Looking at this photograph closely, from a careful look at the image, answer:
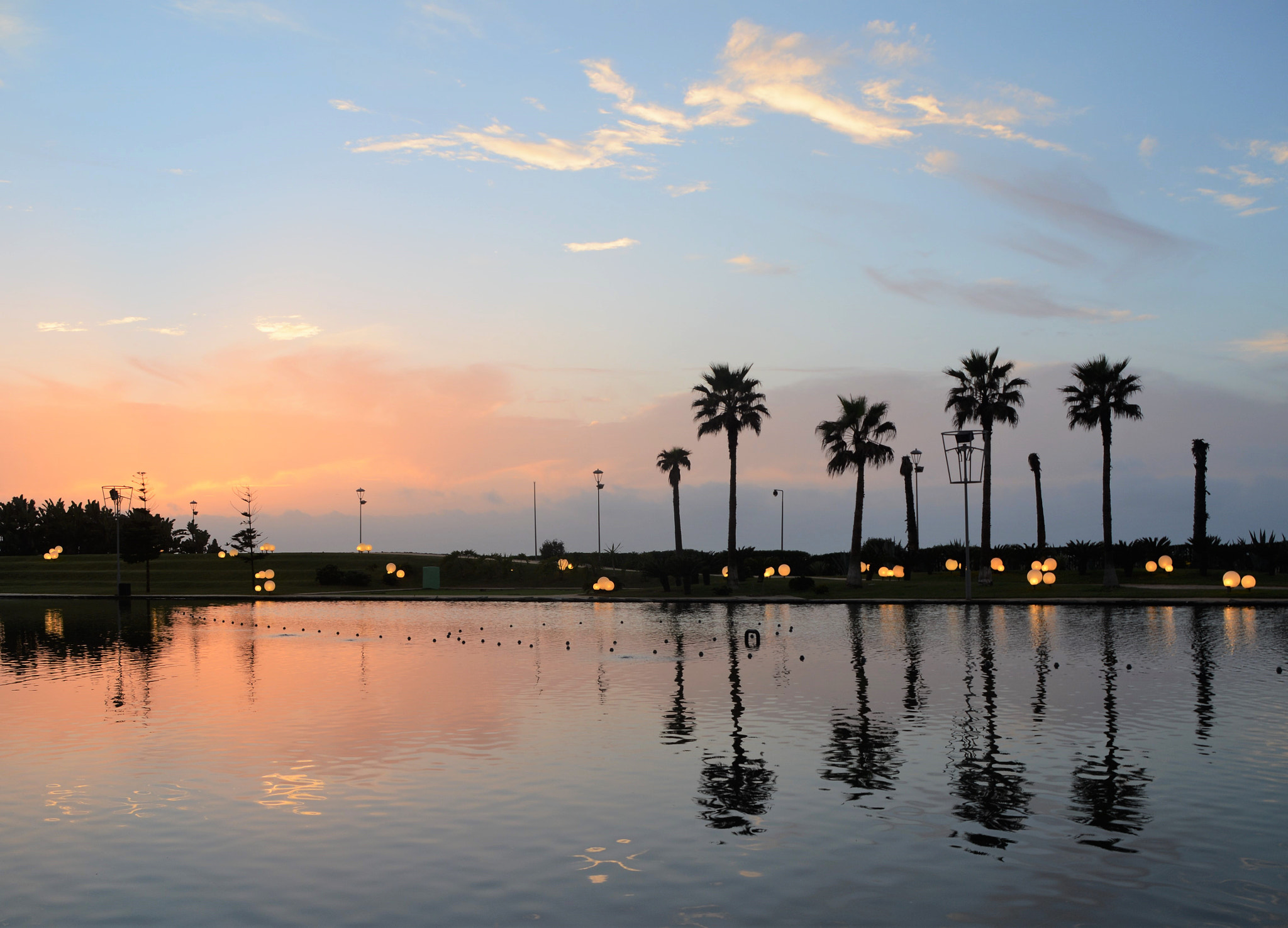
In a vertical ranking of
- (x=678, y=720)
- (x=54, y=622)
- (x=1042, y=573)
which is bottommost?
(x=54, y=622)

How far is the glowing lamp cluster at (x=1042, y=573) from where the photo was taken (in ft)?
194

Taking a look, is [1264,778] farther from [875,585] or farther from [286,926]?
[875,585]

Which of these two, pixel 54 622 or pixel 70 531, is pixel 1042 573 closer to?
pixel 54 622

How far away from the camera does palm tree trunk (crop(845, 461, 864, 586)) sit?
2461 inches

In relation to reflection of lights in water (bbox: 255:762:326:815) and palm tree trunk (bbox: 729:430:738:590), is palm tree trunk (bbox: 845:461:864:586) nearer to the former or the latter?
palm tree trunk (bbox: 729:430:738:590)

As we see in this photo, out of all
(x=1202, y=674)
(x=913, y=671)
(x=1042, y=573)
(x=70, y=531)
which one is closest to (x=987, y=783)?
(x=913, y=671)

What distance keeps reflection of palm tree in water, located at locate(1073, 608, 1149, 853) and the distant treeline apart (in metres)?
87.7

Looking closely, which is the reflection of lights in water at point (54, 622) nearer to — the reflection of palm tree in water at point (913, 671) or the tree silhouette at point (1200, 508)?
the reflection of palm tree in water at point (913, 671)

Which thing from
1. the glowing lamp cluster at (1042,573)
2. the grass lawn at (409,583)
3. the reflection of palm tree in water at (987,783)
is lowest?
the grass lawn at (409,583)

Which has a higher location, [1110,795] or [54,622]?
[1110,795]

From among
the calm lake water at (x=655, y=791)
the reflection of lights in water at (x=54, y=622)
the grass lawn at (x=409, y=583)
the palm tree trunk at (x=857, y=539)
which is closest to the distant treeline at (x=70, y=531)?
the grass lawn at (x=409, y=583)

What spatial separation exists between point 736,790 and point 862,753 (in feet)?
9.75

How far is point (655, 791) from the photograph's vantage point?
517 inches

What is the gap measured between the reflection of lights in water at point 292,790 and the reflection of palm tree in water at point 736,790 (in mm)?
4695
